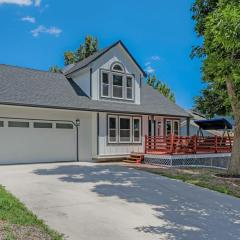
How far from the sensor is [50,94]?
18484 mm

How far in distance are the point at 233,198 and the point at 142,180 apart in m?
3.44

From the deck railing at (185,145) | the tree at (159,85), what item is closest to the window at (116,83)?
the deck railing at (185,145)

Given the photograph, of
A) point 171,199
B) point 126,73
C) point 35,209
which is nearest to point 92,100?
point 126,73

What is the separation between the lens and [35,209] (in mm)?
7727

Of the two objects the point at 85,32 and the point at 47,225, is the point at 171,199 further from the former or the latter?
the point at 85,32

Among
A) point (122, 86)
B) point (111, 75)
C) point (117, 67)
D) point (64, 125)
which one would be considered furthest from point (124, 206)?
point (117, 67)

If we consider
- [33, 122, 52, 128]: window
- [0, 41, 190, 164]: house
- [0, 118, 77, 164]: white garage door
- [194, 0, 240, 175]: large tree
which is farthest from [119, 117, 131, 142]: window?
[194, 0, 240, 175]: large tree

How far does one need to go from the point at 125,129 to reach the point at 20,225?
48.3 ft

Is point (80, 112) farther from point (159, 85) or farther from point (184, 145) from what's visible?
point (159, 85)

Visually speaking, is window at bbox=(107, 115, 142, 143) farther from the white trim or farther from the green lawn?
the green lawn

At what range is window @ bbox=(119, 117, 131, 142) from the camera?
798 inches

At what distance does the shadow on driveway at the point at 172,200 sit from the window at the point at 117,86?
6.99m

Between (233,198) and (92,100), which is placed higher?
(92,100)

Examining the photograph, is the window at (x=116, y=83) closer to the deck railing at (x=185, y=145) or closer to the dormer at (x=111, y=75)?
the dormer at (x=111, y=75)
